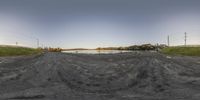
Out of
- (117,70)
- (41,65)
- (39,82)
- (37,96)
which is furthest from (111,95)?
(41,65)

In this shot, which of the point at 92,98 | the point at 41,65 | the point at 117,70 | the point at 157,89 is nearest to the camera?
the point at 92,98

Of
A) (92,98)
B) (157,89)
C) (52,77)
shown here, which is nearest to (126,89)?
(157,89)

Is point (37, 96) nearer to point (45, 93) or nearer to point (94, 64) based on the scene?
point (45, 93)

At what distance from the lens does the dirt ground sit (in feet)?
375

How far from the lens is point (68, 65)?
18312 cm

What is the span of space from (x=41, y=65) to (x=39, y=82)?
41334 millimetres

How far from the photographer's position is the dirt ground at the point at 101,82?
114 m

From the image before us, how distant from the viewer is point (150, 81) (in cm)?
13912

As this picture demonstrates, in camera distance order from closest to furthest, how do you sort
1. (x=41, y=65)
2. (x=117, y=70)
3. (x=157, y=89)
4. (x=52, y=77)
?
(x=157, y=89) → (x=52, y=77) → (x=117, y=70) → (x=41, y=65)

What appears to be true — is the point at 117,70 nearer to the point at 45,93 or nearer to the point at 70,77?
the point at 70,77

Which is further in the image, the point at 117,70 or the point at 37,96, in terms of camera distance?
the point at 117,70

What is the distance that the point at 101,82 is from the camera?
454 feet

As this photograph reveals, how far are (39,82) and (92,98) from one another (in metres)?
32.5

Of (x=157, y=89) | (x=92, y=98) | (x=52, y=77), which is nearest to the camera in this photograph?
(x=92, y=98)
